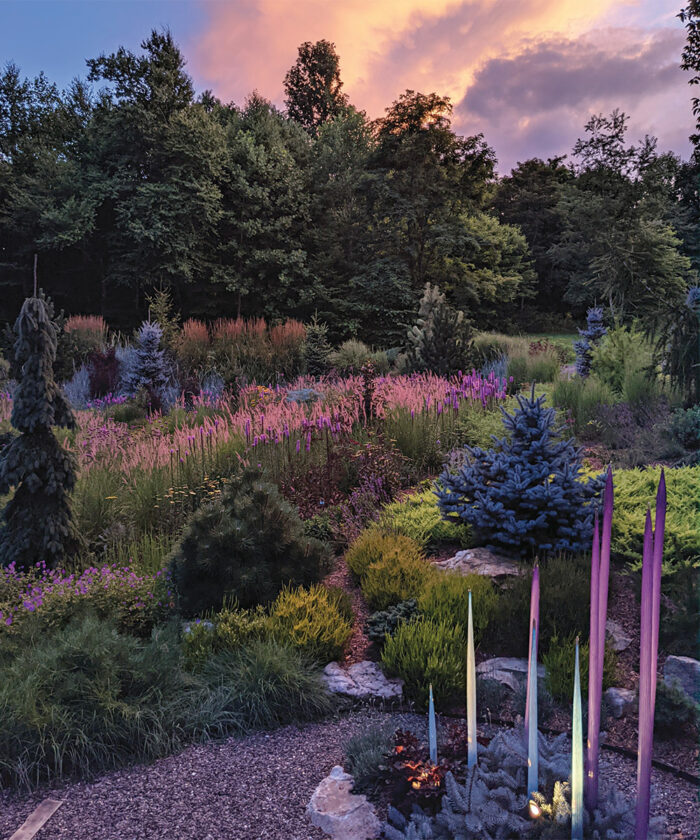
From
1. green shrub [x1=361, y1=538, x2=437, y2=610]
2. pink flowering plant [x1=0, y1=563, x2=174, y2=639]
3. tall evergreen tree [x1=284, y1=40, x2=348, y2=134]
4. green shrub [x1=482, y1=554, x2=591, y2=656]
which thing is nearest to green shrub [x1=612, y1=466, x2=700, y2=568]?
green shrub [x1=482, y1=554, x2=591, y2=656]

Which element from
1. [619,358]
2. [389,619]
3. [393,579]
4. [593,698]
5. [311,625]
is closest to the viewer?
[593,698]

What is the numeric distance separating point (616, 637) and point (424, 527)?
1.66 meters

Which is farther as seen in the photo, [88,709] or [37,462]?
[37,462]

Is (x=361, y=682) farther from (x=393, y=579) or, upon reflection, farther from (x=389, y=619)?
(x=393, y=579)

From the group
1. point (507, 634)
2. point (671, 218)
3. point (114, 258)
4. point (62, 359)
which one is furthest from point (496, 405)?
point (671, 218)

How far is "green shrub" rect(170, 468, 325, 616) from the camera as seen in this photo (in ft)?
13.1

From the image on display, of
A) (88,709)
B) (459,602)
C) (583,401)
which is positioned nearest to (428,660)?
(459,602)

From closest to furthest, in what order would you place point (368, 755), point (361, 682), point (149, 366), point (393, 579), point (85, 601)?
point (368, 755)
point (361, 682)
point (85, 601)
point (393, 579)
point (149, 366)

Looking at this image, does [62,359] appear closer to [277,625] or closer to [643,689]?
[277,625]

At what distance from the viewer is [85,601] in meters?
3.86

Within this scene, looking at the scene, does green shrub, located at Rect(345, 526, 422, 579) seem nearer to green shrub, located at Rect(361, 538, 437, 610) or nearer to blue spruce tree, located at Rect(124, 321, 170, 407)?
green shrub, located at Rect(361, 538, 437, 610)

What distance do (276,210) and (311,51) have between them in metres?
12.6

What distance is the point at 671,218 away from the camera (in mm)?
24484

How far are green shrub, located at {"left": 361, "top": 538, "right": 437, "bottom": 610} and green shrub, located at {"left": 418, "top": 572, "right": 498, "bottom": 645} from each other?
0.54 ft
